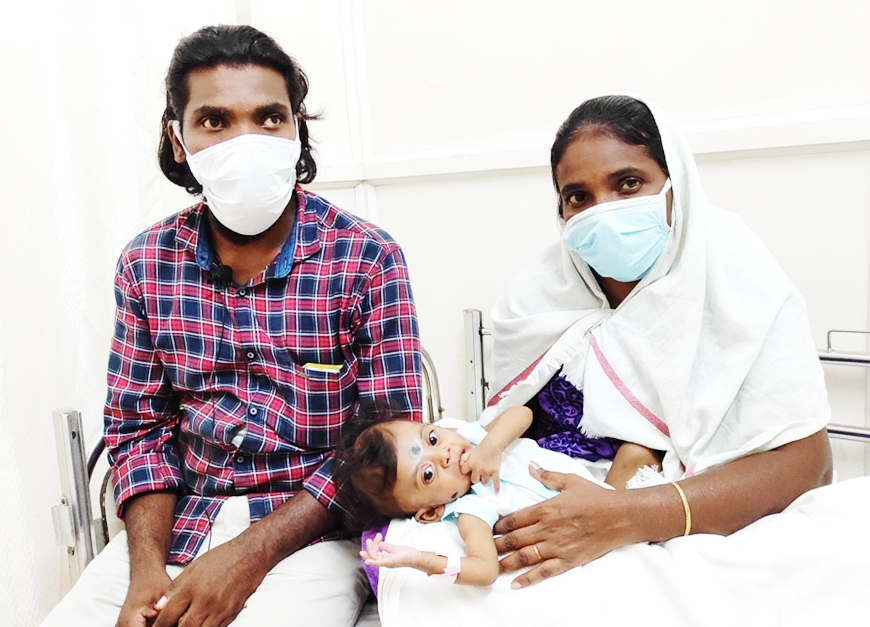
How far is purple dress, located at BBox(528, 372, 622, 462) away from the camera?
63.5 inches

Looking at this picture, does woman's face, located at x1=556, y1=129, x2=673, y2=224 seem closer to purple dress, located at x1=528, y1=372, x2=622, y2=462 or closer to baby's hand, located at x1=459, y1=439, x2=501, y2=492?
purple dress, located at x1=528, y1=372, x2=622, y2=462

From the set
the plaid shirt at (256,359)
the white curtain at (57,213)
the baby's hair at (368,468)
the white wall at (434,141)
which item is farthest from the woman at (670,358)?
the white curtain at (57,213)

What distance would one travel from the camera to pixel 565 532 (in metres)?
1.27

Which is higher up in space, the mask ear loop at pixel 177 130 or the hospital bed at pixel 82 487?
the mask ear loop at pixel 177 130

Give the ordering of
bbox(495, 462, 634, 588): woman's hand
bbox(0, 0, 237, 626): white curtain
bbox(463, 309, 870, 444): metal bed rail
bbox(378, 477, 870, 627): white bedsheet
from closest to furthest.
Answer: bbox(378, 477, 870, 627): white bedsheet
bbox(495, 462, 634, 588): woman's hand
bbox(0, 0, 237, 626): white curtain
bbox(463, 309, 870, 444): metal bed rail

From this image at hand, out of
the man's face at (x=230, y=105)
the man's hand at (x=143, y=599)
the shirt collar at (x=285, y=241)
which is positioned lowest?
the man's hand at (x=143, y=599)

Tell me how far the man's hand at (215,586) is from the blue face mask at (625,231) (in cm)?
100

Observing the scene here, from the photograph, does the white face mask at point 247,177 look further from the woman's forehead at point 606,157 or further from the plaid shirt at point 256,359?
the woman's forehead at point 606,157

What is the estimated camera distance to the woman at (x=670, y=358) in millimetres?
1320

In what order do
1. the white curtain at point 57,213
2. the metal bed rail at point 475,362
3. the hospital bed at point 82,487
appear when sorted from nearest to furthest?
the hospital bed at point 82,487 → the white curtain at point 57,213 → the metal bed rail at point 475,362

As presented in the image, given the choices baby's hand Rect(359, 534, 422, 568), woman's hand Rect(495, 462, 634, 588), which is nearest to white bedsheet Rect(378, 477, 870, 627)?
woman's hand Rect(495, 462, 634, 588)

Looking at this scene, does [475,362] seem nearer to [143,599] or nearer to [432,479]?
[432,479]

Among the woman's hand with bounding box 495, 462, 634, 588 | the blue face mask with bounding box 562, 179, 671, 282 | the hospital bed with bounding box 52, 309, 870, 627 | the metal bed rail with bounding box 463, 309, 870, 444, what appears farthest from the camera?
the metal bed rail with bounding box 463, 309, 870, 444

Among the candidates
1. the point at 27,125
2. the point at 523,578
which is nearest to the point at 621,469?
the point at 523,578
